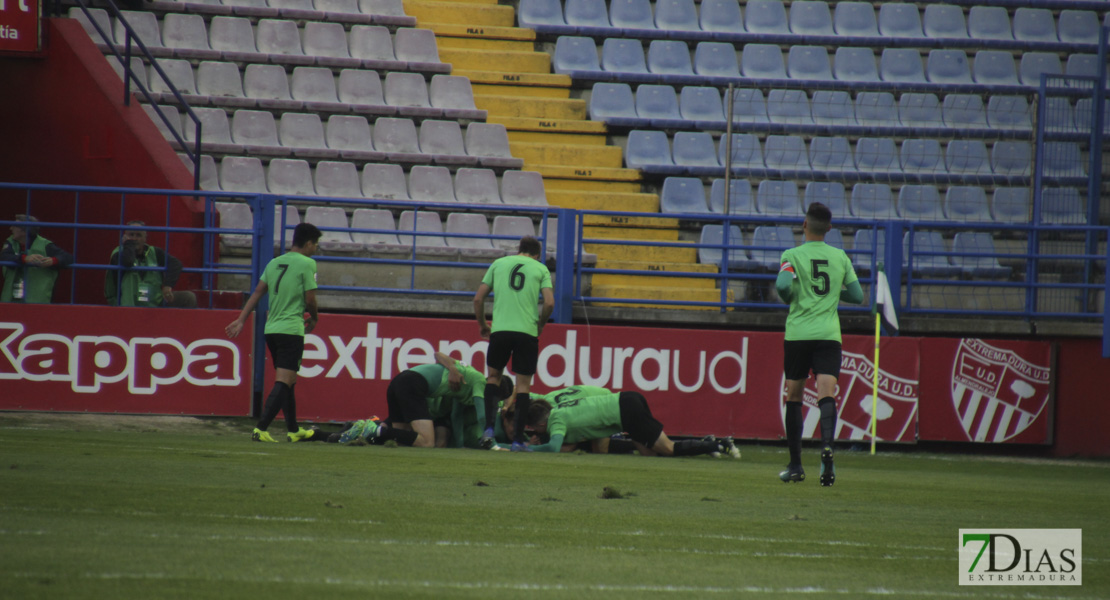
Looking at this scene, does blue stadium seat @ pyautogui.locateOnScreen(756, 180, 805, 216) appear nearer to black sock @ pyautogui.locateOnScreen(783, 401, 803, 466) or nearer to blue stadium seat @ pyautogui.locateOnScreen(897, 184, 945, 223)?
blue stadium seat @ pyautogui.locateOnScreen(897, 184, 945, 223)

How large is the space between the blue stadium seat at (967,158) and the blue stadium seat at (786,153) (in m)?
2.23

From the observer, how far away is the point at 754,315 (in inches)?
510

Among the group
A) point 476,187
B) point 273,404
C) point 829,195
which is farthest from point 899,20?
point 273,404

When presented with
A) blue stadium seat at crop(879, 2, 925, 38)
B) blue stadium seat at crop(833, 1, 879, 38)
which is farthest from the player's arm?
blue stadium seat at crop(879, 2, 925, 38)

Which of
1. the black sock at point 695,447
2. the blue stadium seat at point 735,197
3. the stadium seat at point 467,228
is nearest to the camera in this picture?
the black sock at point 695,447

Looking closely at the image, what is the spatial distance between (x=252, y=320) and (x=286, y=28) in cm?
630

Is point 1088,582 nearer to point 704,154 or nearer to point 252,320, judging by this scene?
point 252,320

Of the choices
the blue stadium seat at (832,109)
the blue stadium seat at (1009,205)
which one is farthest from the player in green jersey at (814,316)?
the blue stadium seat at (1009,205)

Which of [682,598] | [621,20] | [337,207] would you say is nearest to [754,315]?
[337,207]

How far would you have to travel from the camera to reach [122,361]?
455 inches

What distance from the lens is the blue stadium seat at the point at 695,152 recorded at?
16.1m

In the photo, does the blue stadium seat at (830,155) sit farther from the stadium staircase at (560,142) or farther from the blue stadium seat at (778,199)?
the stadium staircase at (560,142)

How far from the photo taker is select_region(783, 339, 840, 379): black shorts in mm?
7715

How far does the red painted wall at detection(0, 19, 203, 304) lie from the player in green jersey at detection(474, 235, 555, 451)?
5.02m
